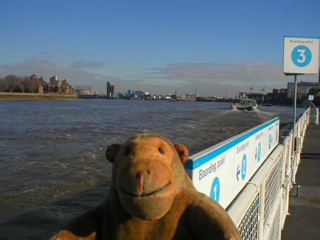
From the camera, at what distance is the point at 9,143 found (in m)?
18.4

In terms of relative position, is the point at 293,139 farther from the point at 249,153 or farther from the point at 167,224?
the point at 167,224

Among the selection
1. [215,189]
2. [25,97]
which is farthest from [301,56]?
[25,97]

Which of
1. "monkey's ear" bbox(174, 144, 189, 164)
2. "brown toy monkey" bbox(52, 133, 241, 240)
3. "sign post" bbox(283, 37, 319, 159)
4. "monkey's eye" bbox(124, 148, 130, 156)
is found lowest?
"brown toy monkey" bbox(52, 133, 241, 240)

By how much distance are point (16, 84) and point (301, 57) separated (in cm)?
16087

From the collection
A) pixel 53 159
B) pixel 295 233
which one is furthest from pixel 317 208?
pixel 53 159

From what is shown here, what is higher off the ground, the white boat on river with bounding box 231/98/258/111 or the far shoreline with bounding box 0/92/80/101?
the far shoreline with bounding box 0/92/80/101

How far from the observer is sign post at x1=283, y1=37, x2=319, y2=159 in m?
7.30

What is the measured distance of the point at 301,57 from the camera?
7.42 metres

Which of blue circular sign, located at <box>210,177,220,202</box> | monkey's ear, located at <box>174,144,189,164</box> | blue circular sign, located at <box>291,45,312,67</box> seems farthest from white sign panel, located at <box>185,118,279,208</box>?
blue circular sign, located at <box>291,45,312,67</box>

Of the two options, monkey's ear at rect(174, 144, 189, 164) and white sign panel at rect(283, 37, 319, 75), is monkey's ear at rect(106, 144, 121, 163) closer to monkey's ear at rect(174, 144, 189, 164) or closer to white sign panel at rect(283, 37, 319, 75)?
monkey's ear at rect(174, 144, 189, 164)

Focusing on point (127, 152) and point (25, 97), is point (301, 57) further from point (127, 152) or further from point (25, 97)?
point (25, 97)

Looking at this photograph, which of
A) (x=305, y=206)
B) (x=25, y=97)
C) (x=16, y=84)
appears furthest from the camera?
(x=16, y=84)

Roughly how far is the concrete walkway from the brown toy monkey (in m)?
4.17

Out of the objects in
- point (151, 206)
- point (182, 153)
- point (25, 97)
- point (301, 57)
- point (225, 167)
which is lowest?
point (225, 167)
